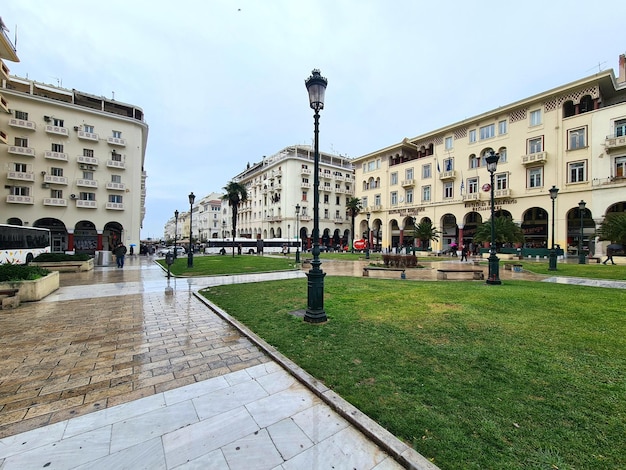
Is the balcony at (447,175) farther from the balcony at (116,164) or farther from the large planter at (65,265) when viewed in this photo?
the balcony at (116,164)

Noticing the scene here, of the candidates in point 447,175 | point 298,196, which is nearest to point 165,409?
point 447,175

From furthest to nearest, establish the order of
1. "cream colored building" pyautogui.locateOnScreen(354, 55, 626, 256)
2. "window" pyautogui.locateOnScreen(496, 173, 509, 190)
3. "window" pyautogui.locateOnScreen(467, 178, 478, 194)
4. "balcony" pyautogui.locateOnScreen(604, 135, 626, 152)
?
"window" pyautogui.locateOnScreen(467, 178, 478, 194), "window" pyautogui.locateOnScreen(496, 173, 509, 190), "cream colored building" pyautogui.locateOnScreen(354, 55, 626, 256), "balcony" pyautogui.locateOnScreen(604, 135, 626, 152)

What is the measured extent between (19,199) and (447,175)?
5195 centimetres

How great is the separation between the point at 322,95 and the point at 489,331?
6106mm

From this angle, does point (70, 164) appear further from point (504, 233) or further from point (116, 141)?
point (504, 233)

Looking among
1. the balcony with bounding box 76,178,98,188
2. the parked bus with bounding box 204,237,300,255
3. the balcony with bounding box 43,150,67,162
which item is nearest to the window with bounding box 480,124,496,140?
the parked bus with bounding box 204,237,300,255

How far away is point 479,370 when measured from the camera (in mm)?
3812

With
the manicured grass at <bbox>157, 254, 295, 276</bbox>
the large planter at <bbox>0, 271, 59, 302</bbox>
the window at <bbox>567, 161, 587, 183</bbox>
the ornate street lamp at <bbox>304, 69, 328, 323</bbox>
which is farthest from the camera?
the window at <bbox>567, 161, 587, 183</bbox>

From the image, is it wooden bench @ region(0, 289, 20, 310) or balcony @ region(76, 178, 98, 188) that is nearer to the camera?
wooden bench @ region(0, 289, 20, 310)

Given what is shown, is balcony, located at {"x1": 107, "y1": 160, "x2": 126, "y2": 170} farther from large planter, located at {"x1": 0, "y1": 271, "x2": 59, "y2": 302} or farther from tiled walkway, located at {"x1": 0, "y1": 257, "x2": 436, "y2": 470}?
tiled walkway, located at {"x1": 0, "y1": 257, "x2": 436, "y2": 470}

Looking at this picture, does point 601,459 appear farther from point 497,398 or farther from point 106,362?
point 106,362

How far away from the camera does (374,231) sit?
52562mm

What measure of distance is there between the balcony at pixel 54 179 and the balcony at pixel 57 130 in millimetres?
5080

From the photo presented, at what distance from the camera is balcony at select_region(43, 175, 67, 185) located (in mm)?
31516
